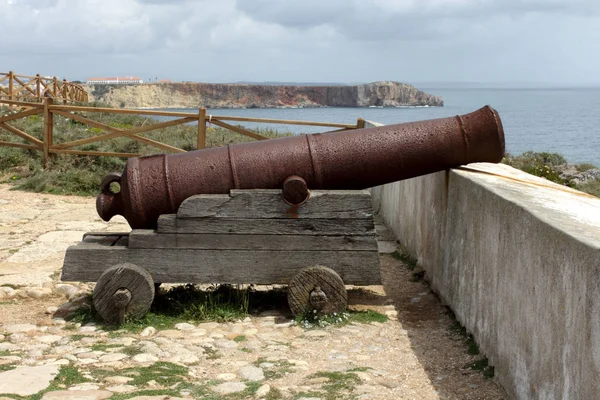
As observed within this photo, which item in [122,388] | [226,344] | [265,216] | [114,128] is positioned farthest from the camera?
[114,128]

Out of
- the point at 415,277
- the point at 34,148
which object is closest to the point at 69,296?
the point at 415,277

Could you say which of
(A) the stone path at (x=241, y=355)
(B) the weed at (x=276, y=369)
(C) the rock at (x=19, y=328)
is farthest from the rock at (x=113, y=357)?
(C) the rock at (x=19, y=328)

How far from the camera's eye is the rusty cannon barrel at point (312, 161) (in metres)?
5.50

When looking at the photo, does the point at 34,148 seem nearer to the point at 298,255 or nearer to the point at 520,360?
the point at 298,255

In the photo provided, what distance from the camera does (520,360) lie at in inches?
150

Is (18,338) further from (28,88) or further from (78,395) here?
(28,88)

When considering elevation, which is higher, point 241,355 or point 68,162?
point 68,162

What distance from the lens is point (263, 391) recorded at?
13.5 ft

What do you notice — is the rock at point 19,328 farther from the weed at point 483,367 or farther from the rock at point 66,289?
the weed at point 483,367

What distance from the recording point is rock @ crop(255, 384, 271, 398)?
13.4ft

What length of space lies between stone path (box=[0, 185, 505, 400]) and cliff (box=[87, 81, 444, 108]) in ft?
371

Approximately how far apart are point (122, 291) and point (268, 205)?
1.16 m

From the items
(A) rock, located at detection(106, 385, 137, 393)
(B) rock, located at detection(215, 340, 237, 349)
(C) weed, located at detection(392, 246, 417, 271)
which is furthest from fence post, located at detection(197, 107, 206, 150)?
(A) rock, located at detection(106, 385, 137, 393)

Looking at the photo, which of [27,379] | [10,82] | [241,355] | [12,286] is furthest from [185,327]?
[10,82]
